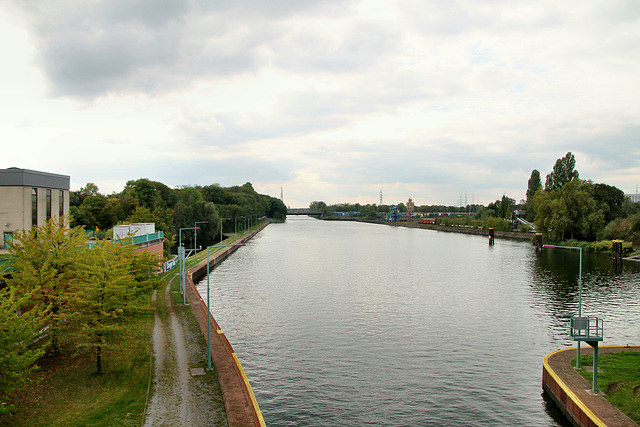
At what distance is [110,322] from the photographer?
22.8m

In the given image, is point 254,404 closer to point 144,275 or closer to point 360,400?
point 360,400

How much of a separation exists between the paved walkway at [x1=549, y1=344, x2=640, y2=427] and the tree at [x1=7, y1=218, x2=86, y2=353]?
2487 centimetres

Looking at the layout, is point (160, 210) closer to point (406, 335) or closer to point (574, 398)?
point (406, 335)

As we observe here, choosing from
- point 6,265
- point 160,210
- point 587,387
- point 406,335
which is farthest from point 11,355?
point 160,210

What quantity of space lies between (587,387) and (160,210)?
286 ft

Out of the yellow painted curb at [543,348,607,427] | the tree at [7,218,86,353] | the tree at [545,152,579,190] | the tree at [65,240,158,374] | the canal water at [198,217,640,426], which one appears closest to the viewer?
the yellow painted curb at [543,348,607,427]

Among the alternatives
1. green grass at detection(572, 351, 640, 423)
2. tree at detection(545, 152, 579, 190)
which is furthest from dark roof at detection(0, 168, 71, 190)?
tree at detection(545, 152, 579, 190)

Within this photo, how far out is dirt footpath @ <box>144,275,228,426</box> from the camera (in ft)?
60.1

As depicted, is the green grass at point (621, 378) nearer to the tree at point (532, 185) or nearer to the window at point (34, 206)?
the window at point (34, 206)

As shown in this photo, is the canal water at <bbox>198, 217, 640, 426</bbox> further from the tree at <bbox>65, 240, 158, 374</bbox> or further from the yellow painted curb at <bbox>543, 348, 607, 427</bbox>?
the tree at <bbox>65, 240, 158, 374</bbox>

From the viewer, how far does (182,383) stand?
21625 millimetres

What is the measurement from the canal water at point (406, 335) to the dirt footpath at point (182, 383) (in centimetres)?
294

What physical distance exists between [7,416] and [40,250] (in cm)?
1000

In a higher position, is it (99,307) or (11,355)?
(99,307)
